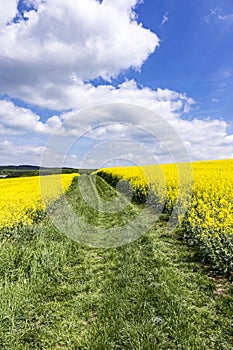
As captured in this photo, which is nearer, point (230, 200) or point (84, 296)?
point (84, 296)

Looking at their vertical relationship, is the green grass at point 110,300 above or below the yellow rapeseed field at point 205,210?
below

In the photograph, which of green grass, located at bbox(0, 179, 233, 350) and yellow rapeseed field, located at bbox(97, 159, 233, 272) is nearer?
green grass, located at bbox(0, 179, 233, 350)

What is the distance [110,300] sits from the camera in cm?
532

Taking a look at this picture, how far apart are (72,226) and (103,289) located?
4.56m

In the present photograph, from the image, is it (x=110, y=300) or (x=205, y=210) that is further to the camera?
(x=205, y=210)

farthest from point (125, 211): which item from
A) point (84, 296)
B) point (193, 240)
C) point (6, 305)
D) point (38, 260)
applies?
point (6, 305)

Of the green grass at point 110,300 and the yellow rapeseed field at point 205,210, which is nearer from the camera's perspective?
the green grass at point 110,300

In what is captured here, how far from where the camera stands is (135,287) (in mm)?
5758

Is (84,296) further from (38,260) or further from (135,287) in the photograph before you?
(38,260)

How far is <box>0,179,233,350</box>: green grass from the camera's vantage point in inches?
170

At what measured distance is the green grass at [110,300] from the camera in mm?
4312

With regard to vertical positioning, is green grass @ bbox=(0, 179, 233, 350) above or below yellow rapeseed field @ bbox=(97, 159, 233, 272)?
below

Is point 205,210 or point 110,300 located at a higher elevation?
point 205,210

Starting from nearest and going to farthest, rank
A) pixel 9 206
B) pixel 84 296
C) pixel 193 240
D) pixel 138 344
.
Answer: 1. pixel 138 344
2. pixel 84 296
3. pixel 193 240
4. pixel 9 206
